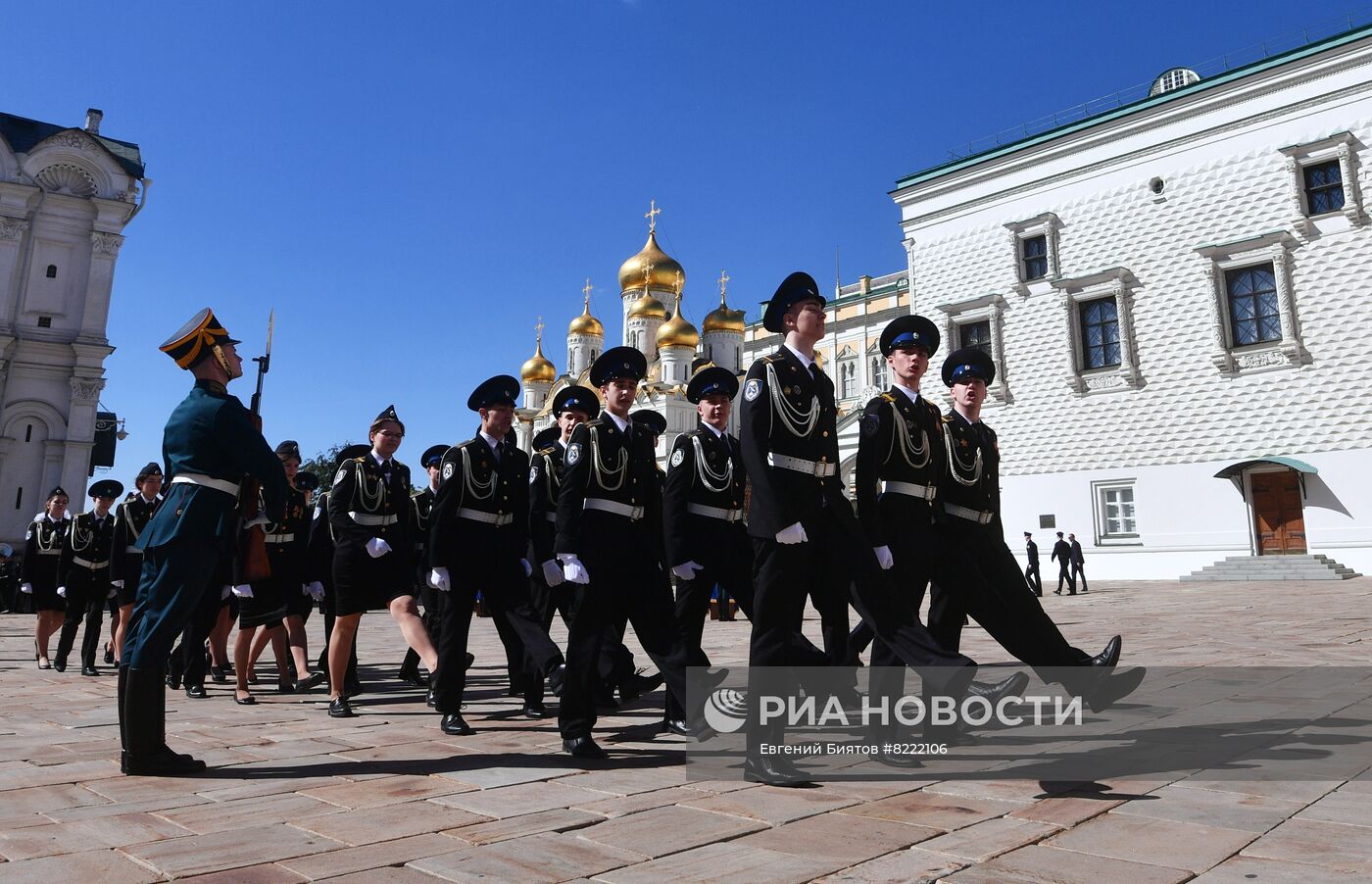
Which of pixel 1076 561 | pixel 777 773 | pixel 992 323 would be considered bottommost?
Answer: pixel 777 773

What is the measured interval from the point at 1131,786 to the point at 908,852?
4.00ft

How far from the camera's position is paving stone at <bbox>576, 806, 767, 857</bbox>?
272 cm

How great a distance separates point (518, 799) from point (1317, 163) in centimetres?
2688

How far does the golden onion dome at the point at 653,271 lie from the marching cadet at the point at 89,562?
45.8 metres

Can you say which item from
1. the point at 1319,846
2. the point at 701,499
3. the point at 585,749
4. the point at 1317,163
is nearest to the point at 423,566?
the point at 701,499

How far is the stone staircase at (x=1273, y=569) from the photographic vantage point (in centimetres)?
2066

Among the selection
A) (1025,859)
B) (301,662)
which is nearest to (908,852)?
(1025,859)

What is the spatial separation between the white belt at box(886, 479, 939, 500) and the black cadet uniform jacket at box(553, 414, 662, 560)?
1.20 metres

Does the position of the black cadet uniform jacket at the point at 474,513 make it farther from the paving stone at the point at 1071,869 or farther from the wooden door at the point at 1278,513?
the wooden door at the point at 1278,513

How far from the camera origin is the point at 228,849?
2.73 meters

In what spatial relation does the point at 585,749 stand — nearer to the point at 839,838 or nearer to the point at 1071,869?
the point at 839,838

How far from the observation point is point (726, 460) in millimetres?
5496

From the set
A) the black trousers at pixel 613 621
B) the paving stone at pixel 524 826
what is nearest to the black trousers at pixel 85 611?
the black trousers at pixel 613 621

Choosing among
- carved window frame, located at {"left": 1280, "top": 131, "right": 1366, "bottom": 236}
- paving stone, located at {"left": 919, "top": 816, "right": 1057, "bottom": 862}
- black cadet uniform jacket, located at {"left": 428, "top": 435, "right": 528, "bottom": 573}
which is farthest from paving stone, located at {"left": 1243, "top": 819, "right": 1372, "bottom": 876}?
carved window frame, located at {"left": 1280, "top": 131, "right": 1366, "bottom": 236}
